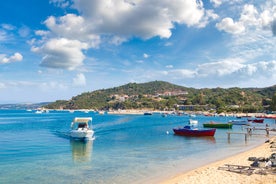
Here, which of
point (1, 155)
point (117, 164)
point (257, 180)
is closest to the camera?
point (257, 180)

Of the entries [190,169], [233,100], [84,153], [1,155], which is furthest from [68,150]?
[233,100]

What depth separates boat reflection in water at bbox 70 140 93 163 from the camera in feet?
96.8

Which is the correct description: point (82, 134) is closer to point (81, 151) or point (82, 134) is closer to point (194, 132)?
point (81, 151)

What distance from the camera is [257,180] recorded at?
16.9 metres

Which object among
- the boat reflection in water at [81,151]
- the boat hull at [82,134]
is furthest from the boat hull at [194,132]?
the boat hull at [82,134]

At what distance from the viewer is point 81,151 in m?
34.6

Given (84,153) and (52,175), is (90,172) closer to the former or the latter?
(52,175)

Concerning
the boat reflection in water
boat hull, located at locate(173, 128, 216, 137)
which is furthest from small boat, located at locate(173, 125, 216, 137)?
the boat reflection in water

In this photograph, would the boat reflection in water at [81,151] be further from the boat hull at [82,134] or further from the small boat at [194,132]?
the small boat at [194,132]

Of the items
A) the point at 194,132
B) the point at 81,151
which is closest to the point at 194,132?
the point at 194,132

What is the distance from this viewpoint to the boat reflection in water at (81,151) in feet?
96.8

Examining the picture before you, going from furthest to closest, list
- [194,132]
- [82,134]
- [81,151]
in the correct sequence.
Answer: [194,132]
[82,134]
[81,151]

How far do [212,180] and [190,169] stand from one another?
600cm

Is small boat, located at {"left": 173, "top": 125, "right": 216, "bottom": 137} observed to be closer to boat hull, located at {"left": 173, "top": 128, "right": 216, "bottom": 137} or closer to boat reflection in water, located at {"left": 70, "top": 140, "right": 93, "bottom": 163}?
boat hull, located at {"left": 173, "top": 128, "right": 216, "bottom": 137}
